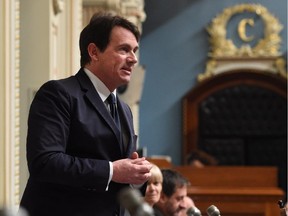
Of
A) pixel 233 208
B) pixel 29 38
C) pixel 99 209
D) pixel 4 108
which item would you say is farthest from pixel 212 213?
pixel 233 208

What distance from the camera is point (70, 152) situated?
9.55 ft

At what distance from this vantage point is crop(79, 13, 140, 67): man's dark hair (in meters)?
2.97

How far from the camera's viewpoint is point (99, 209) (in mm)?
2898

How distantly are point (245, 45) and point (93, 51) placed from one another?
12.8 metres

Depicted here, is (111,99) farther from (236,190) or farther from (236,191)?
(236,190)

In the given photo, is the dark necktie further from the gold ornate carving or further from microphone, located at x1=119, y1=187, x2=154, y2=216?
the gold ornate carving

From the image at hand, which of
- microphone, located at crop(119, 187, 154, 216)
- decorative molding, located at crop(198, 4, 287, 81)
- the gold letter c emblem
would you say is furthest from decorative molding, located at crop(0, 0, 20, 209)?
the gold letter c emblem

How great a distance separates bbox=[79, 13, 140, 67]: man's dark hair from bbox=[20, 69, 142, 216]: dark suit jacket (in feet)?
0.44

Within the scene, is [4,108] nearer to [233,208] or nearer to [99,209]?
[99,209]

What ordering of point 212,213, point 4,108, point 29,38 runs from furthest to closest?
point 29,38 → point 4,108 → point 212,213

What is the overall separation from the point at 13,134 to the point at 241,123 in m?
10.5

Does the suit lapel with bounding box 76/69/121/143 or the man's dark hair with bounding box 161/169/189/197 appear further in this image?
the man's dark hair with bounding box 161/169/189/197

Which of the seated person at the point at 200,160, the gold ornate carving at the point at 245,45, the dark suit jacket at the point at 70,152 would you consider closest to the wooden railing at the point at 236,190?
the seated person at the point at 200,160

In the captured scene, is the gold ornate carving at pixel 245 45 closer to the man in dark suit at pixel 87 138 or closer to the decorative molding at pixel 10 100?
the decorative molding at pixel 10 100
